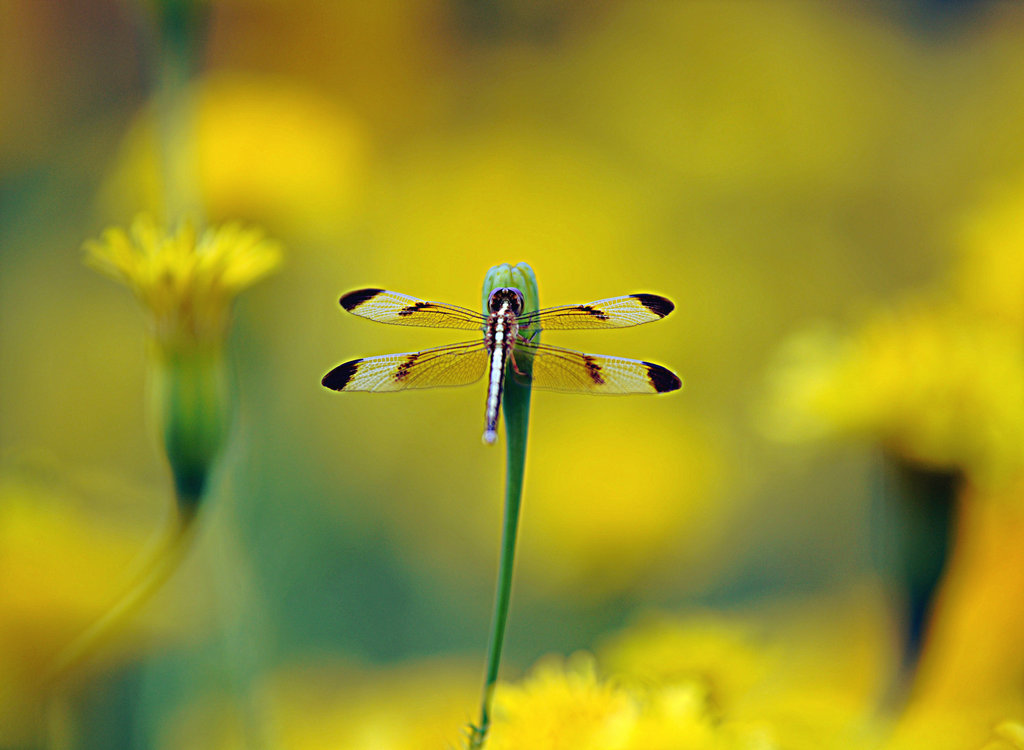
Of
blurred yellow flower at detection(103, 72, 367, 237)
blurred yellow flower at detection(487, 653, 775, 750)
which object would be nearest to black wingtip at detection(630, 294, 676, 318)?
blurred yellow flower at detection(487, 653, 775, 750)

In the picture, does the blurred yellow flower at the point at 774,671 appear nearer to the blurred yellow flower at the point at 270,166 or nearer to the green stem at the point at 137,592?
the green stem at the point at 137,592

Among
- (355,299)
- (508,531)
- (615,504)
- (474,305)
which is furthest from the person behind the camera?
(474,305)

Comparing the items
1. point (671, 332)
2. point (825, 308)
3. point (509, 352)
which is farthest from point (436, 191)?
point (509, 352)

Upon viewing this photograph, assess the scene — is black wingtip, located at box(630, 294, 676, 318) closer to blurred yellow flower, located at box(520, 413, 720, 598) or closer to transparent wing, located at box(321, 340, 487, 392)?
transparent wing, located at box(321, 340, 487, 392)

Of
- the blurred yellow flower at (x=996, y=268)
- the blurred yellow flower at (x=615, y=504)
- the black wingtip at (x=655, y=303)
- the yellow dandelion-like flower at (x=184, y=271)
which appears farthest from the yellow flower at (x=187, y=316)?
the blurred yellow flower at (x=996, y=268)

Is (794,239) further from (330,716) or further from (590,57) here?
(330,716)

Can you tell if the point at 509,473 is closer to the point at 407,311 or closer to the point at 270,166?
the point at 407,311

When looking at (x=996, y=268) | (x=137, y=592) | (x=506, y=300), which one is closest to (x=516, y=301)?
(x=506, y=300)
